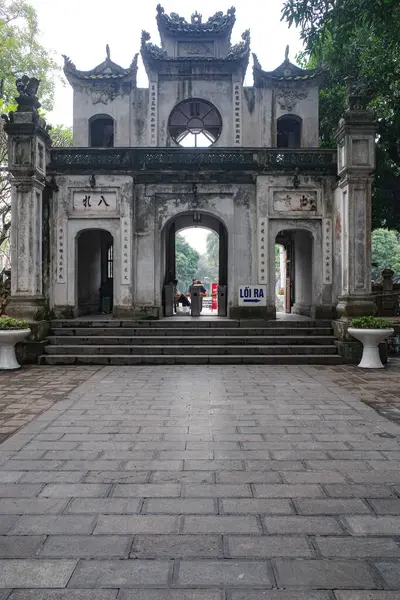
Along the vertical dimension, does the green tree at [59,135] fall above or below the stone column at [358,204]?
above

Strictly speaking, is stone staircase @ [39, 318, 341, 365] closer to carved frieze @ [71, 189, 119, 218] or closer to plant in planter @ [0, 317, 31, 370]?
plant in planter @ [0, 317, 31, 370]

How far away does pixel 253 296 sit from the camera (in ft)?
37.1

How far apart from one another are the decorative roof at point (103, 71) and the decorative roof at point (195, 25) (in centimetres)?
148

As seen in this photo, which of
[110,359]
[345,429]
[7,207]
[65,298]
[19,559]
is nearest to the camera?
[19,559]

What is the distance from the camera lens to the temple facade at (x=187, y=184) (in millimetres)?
9945

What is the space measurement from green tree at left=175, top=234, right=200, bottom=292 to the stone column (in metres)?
40.8

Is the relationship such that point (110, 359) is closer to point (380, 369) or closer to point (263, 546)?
point (380, 369)

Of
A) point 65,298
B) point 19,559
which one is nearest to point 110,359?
point 65,298

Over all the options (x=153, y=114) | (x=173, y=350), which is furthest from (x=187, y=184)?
(x=173, y=350)

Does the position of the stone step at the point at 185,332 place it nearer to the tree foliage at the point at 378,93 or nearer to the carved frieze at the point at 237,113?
the tree foliage at the point at 378,93

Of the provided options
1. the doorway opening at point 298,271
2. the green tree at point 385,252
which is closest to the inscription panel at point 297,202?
the doorway opening at point 298,271

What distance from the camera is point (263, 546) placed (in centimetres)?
254

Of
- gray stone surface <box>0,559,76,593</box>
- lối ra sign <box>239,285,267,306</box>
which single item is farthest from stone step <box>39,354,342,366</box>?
gray stone surface <box>0,559,76,593</box>

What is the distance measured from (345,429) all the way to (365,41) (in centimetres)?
1285
